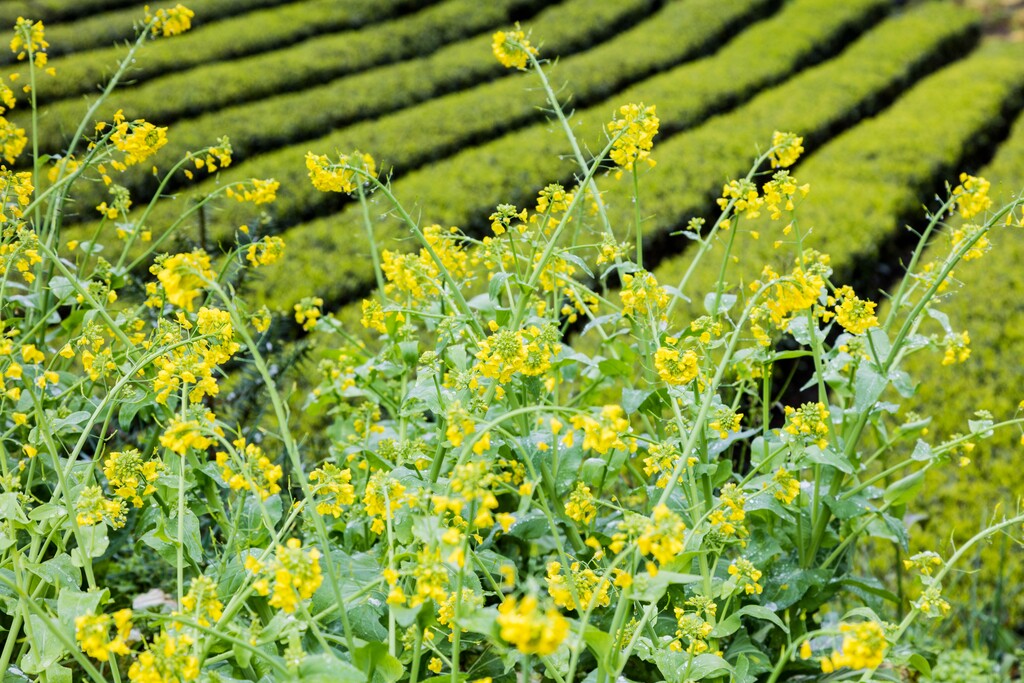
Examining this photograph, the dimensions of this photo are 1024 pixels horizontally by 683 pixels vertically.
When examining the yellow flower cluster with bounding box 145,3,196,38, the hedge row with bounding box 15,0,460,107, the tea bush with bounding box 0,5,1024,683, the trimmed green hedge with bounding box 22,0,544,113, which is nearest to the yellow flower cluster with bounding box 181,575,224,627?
the tea bush with bounding box 0,5,1024,683

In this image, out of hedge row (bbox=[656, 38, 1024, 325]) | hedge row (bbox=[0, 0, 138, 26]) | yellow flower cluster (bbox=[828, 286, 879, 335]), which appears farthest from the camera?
hedge row (bbox=[0, 0, 138, 26])

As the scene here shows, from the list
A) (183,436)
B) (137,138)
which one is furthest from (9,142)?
(183,436)

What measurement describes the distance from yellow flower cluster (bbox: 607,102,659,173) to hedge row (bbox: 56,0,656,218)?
5156 millimetres

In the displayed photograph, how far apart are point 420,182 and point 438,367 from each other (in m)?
4.74

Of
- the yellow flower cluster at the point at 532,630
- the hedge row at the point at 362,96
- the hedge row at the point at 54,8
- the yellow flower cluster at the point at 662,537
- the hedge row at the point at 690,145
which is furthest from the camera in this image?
the hedge row at the point at 54,8

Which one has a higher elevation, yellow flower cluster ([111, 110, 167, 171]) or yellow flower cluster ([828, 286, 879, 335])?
yellow flower cluster ([111, 110, 167, 171])

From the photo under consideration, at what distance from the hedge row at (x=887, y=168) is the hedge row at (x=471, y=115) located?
1.74 metres

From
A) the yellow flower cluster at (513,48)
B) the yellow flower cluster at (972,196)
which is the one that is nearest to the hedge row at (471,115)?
the yellow flower cluster at (513,48)

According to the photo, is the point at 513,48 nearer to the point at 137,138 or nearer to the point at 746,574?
the point at 137,138

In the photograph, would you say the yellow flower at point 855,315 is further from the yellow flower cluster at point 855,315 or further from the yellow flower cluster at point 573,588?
the yellow flower cluster at point 573,588

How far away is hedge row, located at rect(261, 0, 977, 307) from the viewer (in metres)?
5.32

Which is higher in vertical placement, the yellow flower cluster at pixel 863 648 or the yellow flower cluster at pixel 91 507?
the yellow flower cluster at pixel 91 507

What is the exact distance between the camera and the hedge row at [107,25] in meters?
8.43

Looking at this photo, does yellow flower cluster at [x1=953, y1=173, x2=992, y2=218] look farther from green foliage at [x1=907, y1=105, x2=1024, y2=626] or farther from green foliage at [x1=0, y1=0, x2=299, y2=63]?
green foliage at [x1=0, y1=0, x2=299, y2=63]
